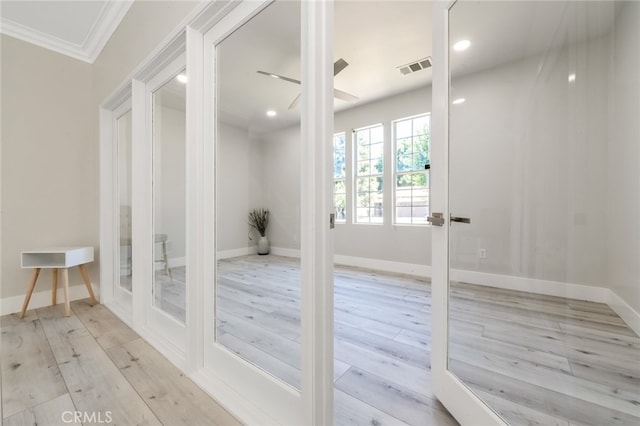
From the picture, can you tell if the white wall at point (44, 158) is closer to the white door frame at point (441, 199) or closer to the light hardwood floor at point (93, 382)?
the light hardwood floor at point (93, 382)

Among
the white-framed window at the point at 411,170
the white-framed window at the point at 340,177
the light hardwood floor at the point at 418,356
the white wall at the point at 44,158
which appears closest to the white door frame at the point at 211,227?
the light hardwood floor at the point at 418,356

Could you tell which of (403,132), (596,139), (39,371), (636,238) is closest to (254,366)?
(39,371)

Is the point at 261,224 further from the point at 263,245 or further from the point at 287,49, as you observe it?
the point at 287,49

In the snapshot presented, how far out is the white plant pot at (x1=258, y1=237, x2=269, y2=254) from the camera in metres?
1.59

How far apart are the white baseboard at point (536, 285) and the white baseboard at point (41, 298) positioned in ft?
12.1

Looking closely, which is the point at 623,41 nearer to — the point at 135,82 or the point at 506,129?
the point at 506,129

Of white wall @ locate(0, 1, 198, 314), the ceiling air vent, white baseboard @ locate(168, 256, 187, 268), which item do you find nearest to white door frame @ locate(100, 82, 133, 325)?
white wall @ locate(0, 1, 198, 314)

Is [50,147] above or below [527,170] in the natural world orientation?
above

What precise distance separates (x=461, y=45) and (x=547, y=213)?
1189 millimetres

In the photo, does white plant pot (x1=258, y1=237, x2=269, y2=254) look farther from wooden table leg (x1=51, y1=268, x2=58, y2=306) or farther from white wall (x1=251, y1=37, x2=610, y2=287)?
A: wooden table leg (x1=51, y1=268, x2=58, y2=306)

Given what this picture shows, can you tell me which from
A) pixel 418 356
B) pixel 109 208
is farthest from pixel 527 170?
pixel 109 208

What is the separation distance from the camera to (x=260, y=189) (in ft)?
5.15

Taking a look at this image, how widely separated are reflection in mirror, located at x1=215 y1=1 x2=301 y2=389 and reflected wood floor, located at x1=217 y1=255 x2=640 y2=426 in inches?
0.5

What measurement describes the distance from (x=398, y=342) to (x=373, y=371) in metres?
0.43
